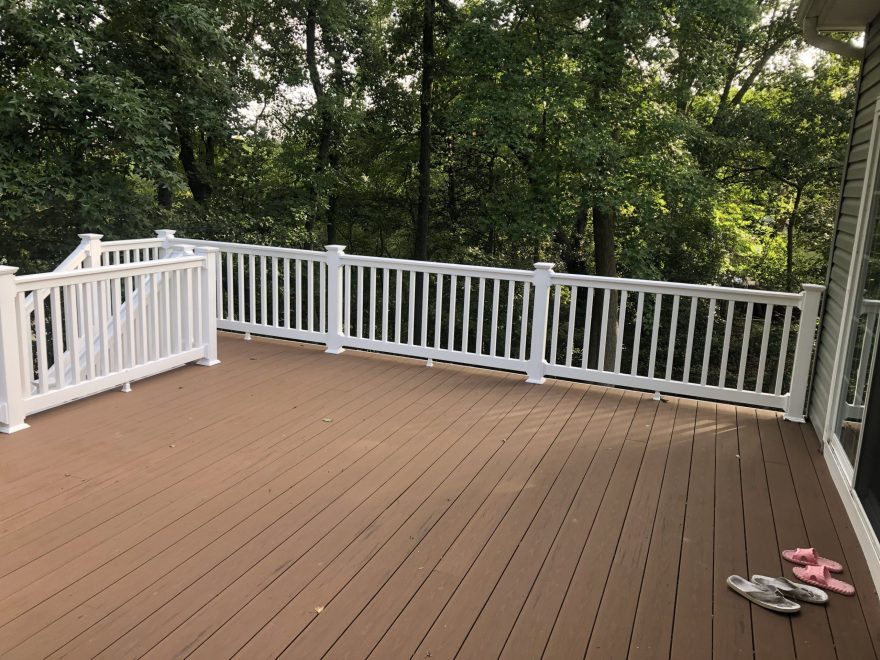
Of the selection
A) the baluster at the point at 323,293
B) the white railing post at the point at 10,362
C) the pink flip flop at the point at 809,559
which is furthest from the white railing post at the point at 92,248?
the pink flip flop at the point at 809,559

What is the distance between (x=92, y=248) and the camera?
5.39 m

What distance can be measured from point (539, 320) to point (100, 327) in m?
3.03

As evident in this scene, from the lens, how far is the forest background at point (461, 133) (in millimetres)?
8227

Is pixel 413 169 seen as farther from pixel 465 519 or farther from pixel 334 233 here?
pixel 465 519

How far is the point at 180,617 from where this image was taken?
88.0 inches

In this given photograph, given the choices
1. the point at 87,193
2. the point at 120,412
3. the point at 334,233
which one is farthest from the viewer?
the point at 334,233

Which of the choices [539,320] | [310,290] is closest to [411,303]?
[310,290]

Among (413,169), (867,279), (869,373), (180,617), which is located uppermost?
(413,169)

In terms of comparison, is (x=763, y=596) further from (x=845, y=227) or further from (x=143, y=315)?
(x=143, y=315)

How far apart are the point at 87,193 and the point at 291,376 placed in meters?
4.47

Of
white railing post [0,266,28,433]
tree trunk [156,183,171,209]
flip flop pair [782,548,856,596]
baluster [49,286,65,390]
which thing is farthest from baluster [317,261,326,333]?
tree trunk [156,183,171,209]

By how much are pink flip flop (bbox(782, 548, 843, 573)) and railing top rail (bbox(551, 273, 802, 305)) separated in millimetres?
1951

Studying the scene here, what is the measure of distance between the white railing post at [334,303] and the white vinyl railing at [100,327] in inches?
38.5

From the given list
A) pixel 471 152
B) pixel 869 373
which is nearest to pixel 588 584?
pixel 869 373
